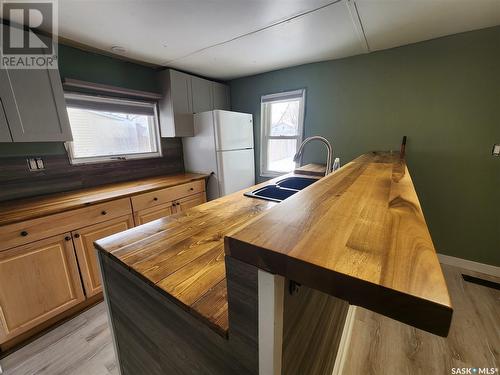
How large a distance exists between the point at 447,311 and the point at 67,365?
208 centimetres

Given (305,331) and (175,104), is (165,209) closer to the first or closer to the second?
(175,104)

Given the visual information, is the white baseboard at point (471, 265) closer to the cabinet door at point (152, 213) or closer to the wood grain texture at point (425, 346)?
the wood grain texture at point (425, 346)

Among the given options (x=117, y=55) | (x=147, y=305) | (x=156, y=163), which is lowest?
(x=147, y=305)

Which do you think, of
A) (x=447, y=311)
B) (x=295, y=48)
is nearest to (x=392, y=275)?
(x=447, y=311)

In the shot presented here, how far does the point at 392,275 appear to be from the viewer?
1.02 ft

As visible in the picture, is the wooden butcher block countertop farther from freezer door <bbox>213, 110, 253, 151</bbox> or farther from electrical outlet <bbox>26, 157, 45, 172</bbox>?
freezer door <bbox>213, 110, 253, 151</bbox>

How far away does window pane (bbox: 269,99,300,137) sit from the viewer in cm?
304

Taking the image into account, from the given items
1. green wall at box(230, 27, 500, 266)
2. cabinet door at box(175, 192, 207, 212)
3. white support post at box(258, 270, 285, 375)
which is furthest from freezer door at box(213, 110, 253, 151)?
white support post at box(258, 270, 285, 375)

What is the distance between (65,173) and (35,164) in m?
0.23

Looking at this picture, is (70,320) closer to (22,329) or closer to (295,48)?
(22,329)

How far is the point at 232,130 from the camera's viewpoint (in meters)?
2.89

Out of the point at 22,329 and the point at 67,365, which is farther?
the point at 22,329

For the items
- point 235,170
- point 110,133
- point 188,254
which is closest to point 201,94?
point 235,170

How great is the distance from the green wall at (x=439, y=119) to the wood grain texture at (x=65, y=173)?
7.97 ft
